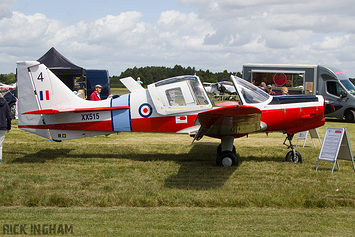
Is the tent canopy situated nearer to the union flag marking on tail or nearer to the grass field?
the grass field

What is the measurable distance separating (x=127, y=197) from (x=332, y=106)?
5.42 metres

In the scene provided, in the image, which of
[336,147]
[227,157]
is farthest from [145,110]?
[336,147]

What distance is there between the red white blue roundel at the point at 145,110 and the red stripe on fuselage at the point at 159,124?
106 millimetres

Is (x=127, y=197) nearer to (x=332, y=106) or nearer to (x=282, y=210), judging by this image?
(x=282, y=210)

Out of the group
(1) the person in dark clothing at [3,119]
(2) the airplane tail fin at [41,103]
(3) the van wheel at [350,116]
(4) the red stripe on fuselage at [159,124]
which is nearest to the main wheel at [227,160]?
(4) the red stripe on fuselage at [159,124]

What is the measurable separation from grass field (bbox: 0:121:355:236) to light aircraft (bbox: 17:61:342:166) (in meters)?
0.79

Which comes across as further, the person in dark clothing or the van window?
the van window

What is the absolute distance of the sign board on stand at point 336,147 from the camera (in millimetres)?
6891

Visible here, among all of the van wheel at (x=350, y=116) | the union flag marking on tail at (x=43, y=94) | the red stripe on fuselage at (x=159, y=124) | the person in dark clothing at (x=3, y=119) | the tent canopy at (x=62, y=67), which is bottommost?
the van wheel at (x=350, y=116)

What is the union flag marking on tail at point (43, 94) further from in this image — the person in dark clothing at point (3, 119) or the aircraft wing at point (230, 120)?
the aircraft wing at point (230, 120)

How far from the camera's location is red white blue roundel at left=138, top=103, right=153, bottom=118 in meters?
7.88

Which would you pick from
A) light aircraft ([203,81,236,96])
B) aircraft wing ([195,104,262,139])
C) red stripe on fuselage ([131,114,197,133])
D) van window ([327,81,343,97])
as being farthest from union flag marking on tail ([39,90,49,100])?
van window ([327,81,343,97])

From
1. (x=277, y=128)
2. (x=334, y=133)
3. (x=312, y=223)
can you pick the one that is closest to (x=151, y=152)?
(x=277, y=128)

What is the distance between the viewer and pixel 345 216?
4598 millimetres
